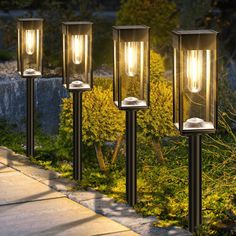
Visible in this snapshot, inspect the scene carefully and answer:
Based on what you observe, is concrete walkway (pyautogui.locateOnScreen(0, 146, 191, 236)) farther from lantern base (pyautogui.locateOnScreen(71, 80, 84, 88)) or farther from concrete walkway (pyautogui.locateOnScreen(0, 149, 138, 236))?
lantern base (pyautogui.locateOnScreen(71, 80, 84, 88))

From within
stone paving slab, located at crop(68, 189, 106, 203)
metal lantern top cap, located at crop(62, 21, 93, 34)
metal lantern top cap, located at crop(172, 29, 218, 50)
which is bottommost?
stone paving slab, located at crop(68, 189, 106, 203)

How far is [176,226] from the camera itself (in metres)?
7.47

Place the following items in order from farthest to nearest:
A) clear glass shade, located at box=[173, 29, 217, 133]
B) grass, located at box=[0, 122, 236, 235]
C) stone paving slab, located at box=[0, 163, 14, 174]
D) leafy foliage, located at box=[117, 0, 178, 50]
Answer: leafy foliage, located at box=[117, 0, 178, 50] → stone paving slab, located at box=[0, 163, 14, 174] → grass, located at box=[0, 122, 236, 235] → clear glass shade, located at box=[173, 29, 217, 133]

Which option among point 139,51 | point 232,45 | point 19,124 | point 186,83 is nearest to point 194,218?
point 186,83

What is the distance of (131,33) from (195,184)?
1.50 meters

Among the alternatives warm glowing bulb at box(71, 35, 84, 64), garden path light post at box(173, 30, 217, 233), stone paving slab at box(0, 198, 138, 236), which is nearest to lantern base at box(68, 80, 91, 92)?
warm glowing bulb at box(71, 35, 84, 64)

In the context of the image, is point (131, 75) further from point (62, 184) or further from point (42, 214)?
point (42, 214)

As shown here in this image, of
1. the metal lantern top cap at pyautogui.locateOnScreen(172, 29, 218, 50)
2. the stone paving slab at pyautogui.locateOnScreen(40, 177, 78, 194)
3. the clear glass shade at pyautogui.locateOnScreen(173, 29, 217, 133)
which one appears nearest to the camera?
the metal lantern top cap at pyautogui.locateOnScreen(172, 29, 218, 50)

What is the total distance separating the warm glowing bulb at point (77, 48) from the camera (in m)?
9.29

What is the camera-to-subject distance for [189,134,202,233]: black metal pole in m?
7.27

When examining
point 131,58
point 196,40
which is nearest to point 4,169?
point 131,58

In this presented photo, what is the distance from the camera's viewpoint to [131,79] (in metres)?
8.38

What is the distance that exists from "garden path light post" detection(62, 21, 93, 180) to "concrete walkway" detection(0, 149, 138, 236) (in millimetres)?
448

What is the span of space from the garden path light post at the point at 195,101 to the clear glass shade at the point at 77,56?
2.14m
